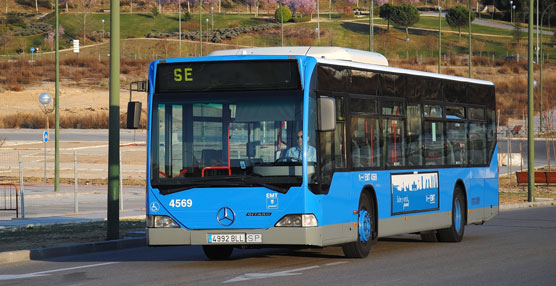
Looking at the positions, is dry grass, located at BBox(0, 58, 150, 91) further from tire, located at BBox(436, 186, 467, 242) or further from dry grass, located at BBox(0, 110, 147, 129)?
tire, located at BBox(436, 186, 467, 242)

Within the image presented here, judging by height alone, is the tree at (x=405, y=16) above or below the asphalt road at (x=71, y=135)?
above

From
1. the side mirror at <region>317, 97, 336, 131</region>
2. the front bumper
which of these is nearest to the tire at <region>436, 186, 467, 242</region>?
the front bumper

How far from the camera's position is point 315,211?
14.0 meters

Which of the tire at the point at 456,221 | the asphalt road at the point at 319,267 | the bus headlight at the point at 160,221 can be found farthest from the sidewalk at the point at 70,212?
the tire at the point at 456,221

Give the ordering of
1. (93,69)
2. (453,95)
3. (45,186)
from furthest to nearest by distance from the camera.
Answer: (93,69) → (45,186) → (453,95)

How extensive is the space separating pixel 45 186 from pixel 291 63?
1139 inches

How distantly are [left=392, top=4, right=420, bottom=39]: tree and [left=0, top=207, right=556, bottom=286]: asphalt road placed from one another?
4993 inches

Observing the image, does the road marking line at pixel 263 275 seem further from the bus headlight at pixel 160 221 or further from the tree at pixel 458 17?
the tree at pixel 458 17

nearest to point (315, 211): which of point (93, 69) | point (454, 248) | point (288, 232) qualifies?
point (288, 232)

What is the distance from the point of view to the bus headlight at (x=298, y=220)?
546 inches

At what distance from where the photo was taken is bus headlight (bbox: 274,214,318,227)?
13.9 m

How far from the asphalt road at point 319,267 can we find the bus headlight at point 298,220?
633mm

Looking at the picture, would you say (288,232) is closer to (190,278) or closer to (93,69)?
(190,278)

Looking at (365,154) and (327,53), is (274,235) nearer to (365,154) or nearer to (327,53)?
(365,154)
